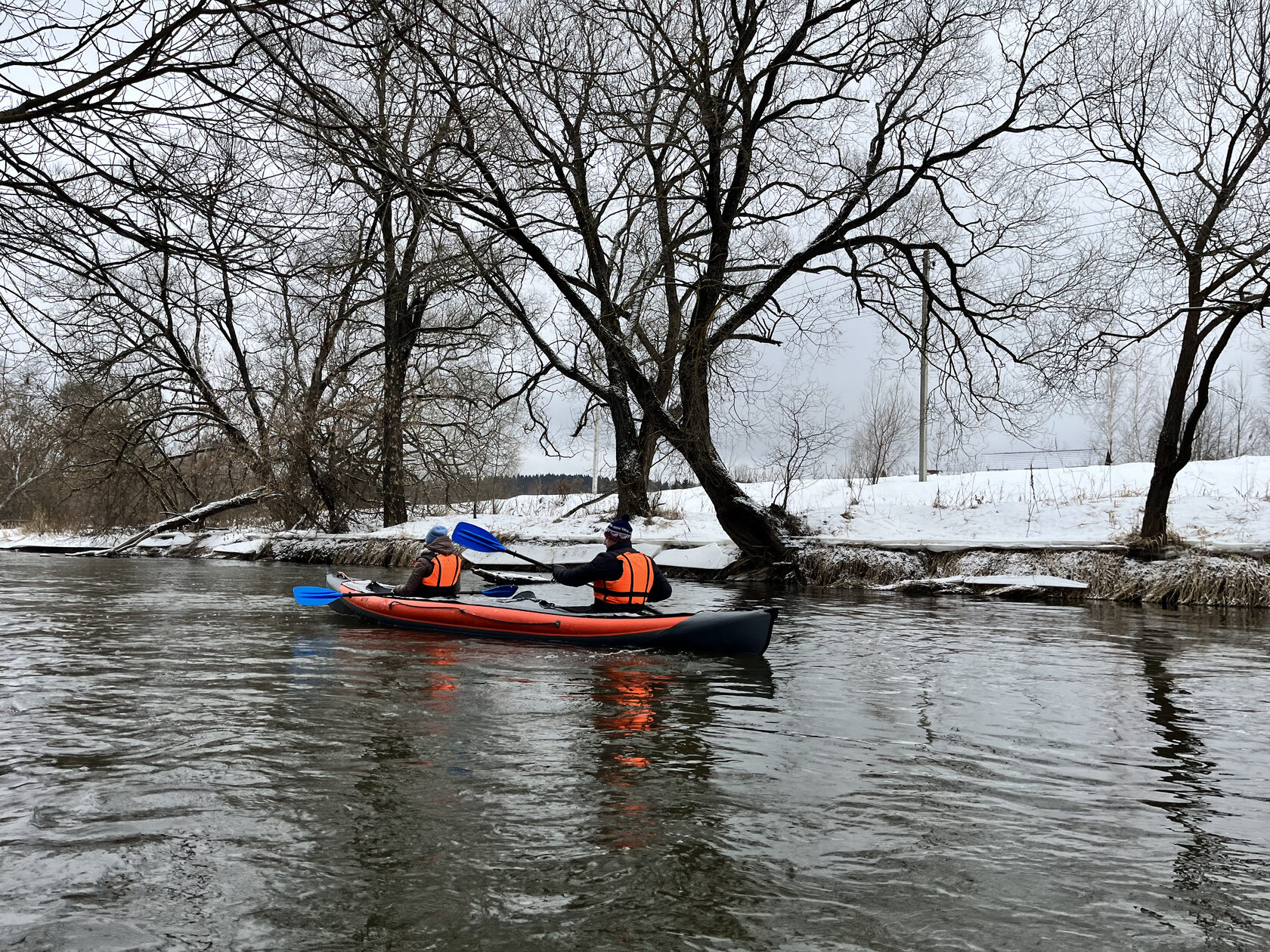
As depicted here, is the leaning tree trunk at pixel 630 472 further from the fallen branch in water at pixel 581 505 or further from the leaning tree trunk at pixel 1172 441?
the leaning tree trunk at pixel 1172 441

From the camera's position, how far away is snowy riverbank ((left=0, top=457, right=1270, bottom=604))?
41.2 ft

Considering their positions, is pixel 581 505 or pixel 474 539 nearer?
pixel 474 539

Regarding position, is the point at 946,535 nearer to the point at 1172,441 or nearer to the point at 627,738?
the point at 1172,441

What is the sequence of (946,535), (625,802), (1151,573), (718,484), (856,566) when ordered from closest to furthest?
(625,802) → (1151,573) → (856,566) → (718,484) → (946,535)

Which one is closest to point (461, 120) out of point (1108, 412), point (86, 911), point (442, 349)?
point (86, 911)

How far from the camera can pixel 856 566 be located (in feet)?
48.8

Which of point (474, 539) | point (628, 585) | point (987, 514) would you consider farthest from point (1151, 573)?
point (474, 539)

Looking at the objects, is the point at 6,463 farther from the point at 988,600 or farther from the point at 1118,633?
the point at 1118,633

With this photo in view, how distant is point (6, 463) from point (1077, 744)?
89.5 feet

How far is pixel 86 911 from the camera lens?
2773 millimetres

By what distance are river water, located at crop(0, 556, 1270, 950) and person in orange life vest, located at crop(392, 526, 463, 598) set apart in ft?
6.25

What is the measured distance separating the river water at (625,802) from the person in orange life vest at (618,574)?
0.86 meters

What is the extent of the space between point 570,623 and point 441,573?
202 centimetres

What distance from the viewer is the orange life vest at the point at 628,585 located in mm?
8586
